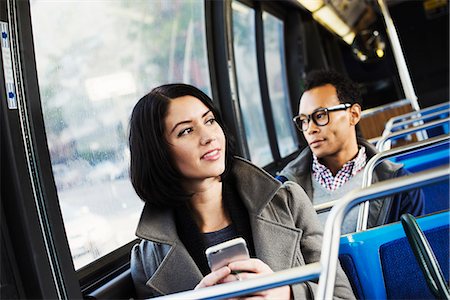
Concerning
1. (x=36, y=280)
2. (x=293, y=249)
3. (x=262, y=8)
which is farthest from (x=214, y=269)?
(x=262, y=8)

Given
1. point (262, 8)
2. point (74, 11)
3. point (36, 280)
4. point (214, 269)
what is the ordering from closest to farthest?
1. point (214, 269)
2. point (36, 280)
3. point (74, 11)
4. point (262, 8)

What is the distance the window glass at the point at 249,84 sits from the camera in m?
6.53

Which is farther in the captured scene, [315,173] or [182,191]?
[315,173]

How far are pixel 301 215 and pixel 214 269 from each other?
502 millimetres

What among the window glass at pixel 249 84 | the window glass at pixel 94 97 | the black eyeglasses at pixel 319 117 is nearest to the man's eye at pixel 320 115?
the black eyeglasses at pixel 319 117

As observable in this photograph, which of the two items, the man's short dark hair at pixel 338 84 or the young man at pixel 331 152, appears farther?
the man's short dark hair at pixel 338 84

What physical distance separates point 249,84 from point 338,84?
3610 millimetres

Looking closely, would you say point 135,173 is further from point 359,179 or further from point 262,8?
point 262,8

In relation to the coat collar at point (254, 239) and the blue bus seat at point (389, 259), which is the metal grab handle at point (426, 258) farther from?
the coat collar at point (254, 239)

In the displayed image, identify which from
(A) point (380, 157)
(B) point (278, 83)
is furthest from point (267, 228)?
(B) point (278, 83)

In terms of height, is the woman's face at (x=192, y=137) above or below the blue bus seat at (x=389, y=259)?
above

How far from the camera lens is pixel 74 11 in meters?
3.15

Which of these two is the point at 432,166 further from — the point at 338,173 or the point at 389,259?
the point at 389,259

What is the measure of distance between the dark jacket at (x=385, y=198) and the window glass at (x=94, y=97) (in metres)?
0.87
